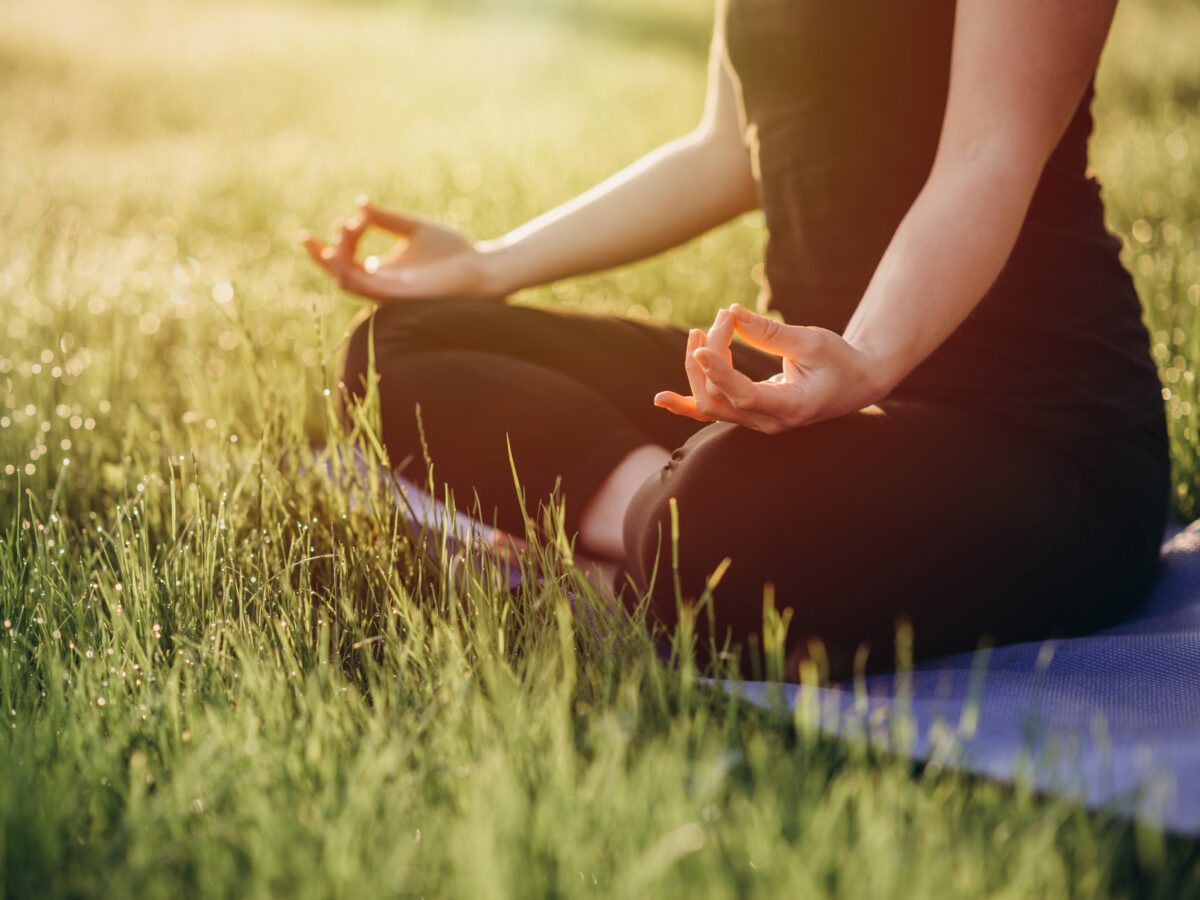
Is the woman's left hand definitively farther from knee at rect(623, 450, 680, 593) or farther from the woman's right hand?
the woman's right hand

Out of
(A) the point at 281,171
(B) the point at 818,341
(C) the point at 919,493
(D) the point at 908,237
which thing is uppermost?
(A) the point at 281,171

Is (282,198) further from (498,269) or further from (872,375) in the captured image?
(872,375)

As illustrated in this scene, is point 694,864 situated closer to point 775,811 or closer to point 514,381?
point 775,811

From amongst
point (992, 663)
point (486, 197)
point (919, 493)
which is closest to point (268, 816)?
point (919, 493)

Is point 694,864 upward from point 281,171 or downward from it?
downward

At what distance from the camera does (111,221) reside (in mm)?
4984

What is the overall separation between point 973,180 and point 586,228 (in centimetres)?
87

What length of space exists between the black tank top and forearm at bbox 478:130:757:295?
37cm

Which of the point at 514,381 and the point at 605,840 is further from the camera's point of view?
the point at 514,381

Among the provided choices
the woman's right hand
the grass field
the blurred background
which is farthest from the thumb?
the woman's right hand

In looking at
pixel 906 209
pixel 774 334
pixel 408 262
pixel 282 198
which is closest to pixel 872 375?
pixel 774 334

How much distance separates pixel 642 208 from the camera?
1953 mm

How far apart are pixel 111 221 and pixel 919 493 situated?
15.8 ft

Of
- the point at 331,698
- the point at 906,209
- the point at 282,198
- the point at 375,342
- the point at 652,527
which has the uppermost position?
the point at 282,198
